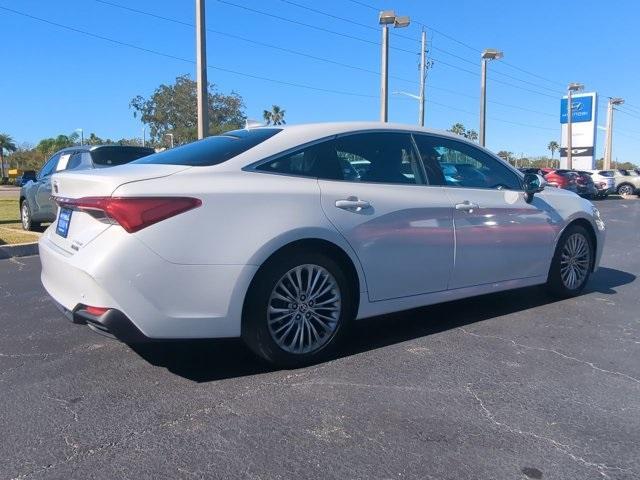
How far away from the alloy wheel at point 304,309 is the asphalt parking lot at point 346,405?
197mm

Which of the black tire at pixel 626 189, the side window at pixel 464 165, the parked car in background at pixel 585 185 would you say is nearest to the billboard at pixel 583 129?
the black tire at pixel 626 189

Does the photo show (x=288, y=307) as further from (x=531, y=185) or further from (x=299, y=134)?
(x=531, y=185)

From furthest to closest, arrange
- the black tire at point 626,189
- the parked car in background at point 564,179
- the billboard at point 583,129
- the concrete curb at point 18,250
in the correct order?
the billboard at point 583,129 → the black tire at point 626,189 → the parked car in background at point 564,179 → the concrete curb at point 18,250

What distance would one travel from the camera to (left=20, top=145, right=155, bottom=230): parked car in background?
9375 mm

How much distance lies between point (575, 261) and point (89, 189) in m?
4.53

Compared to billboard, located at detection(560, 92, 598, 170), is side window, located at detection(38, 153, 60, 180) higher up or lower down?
lower down

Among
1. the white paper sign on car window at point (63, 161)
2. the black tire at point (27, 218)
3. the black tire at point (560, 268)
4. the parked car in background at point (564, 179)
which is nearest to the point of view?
the black tire at point (560, 268)

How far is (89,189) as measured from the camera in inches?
134

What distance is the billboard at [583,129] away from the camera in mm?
50875

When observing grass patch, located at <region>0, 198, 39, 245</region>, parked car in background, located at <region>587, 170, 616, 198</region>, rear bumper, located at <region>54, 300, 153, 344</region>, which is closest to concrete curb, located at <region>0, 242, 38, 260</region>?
grass patch, located at <region>0, 198, 39, 245</region>

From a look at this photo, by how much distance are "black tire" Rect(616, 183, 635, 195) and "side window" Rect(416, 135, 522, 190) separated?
3221 centimetres

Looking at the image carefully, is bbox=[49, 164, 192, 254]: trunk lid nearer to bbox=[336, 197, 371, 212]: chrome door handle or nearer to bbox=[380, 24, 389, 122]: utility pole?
bbox=[336, 197, 371, 212]: chrome door handle

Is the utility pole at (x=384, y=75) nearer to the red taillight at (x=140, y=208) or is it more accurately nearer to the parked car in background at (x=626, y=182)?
the red taillight at (x=140, y=208)

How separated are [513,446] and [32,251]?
26.4ft
